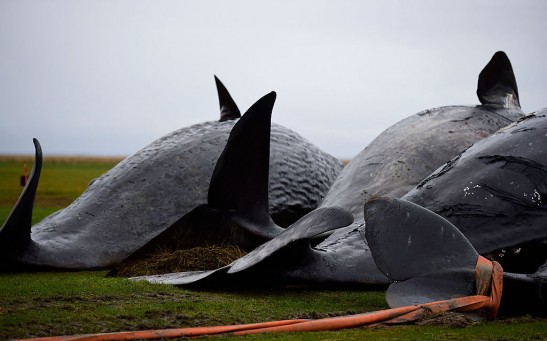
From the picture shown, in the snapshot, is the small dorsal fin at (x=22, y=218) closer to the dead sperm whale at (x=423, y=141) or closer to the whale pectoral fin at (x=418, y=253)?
the dead sperm whale at (x=423, y=141)

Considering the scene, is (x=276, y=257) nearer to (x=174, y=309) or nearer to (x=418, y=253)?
(x=174, y=309)

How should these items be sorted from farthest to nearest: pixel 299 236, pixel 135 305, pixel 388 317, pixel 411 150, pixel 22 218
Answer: pixel 411 150
pixel 22 218
pixel 299 236
pixel 135 305
pixel 388 317

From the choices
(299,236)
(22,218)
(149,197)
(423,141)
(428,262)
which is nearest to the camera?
(428,262)

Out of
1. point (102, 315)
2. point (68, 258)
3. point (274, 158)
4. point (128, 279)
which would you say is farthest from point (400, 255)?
point (274, 158)

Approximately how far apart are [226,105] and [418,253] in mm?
5565

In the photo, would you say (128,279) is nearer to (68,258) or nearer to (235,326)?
(68,258)

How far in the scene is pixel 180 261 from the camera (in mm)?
8180

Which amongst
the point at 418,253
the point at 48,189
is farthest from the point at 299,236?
the point at 48,189

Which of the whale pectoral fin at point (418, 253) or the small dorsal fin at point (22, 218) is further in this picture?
the small dorsal fin at point (22, 218)

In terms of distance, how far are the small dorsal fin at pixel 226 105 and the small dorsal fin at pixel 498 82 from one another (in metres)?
2.96

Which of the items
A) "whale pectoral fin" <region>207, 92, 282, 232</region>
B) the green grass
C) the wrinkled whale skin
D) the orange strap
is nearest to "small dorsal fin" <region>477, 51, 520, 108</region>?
the wrinkled whale skin

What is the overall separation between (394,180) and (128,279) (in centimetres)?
278

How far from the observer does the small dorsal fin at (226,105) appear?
1089cm

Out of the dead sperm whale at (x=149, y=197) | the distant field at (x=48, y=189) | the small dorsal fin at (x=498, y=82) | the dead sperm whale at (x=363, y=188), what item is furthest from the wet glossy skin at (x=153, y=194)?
the distant field at (x=48, y=189)
